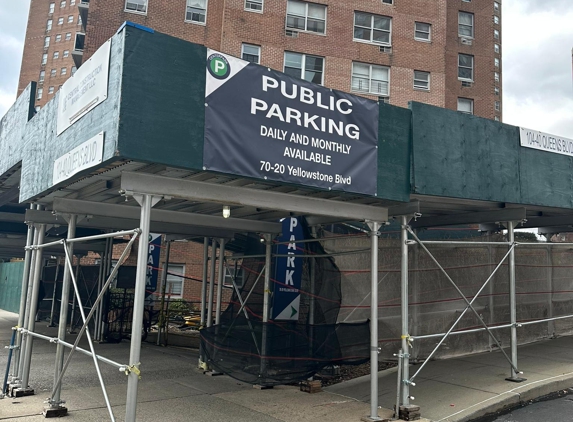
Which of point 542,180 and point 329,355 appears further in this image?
point 542,180

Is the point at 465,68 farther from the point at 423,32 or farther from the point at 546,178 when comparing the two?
the point at 546,178

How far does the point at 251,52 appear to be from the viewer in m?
23.4

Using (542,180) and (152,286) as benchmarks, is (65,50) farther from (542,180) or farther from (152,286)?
(542,180)

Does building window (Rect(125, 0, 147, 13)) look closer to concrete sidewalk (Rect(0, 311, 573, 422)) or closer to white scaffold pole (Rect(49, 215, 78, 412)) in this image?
concrete sidewalk (Rect(0, 311, 573, 422))

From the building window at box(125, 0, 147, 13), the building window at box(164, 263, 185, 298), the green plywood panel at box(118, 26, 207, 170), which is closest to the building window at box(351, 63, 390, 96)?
the building window at box(125, 0, 147, 13)

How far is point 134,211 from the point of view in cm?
859

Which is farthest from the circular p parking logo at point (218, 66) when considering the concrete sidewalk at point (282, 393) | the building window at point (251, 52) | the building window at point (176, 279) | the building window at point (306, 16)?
the building window at point (176, 279)

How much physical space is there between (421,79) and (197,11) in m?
11.4

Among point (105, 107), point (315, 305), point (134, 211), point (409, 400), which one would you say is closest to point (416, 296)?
point (315, 305)

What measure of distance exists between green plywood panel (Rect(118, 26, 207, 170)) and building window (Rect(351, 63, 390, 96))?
63.8 ft

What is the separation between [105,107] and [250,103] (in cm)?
182

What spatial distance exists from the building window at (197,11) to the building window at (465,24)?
17.0 meters

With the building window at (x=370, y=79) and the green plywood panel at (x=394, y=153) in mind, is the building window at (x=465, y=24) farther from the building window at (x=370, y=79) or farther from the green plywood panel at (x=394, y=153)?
the green plywood panel at (x=394, y=153)

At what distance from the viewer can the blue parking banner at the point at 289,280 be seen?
449 inches
